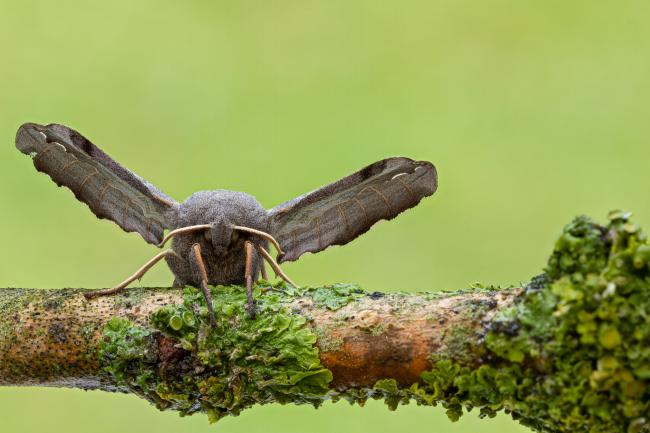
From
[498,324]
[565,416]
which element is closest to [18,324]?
[498,324]

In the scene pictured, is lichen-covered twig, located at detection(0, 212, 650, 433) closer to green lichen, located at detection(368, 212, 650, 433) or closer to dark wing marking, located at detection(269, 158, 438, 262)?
green lichen, located at detection(368, 212, 650, 433)

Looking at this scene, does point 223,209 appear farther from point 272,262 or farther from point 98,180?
point 98,180

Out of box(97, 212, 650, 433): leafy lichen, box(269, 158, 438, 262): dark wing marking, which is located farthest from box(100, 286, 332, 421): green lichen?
box(269, 158, 438, 262): dark wing marking

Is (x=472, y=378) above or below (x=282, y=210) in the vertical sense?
below

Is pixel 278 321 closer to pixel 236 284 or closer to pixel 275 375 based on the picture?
pixel 275 375

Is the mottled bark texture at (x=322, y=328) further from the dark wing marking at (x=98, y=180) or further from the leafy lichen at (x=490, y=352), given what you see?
the dark wing marking at (x=98, y=180)

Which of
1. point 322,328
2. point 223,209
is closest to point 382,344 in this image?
point 322,328

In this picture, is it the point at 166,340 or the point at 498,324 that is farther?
the point at 166,340
